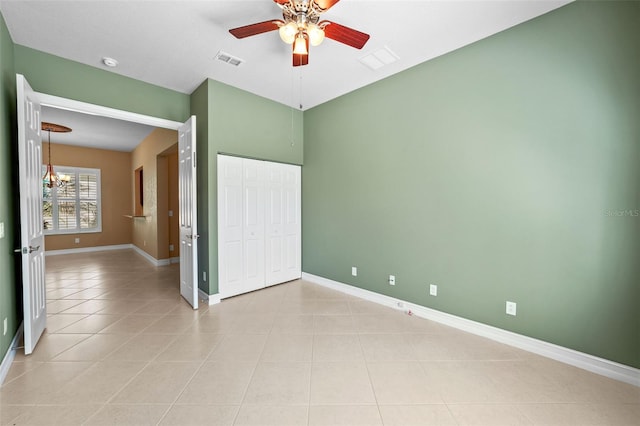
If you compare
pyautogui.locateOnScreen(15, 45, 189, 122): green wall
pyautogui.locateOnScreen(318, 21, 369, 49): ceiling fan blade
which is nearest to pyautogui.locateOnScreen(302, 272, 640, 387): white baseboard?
pyautogui.locateOnScreen(318, 21, 369, 49): ceiling fan blade

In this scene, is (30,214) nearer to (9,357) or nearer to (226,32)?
(9,357)

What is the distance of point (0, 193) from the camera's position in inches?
82.0

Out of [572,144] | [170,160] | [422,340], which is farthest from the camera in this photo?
[170,160]

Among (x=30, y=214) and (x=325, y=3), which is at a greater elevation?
(x=325, y=3)

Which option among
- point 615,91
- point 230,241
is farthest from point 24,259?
point 615,91

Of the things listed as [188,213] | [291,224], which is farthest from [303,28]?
[291,224]

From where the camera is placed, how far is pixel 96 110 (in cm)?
305

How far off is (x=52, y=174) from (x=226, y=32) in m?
6.61

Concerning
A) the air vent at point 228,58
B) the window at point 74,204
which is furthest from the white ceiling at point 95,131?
the air vent at point 228,58

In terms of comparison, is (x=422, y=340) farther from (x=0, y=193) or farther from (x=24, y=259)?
(x=0, y=193)

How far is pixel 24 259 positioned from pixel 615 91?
499 cm

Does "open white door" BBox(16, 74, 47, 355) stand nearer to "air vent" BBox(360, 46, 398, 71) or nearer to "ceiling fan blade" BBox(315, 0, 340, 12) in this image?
"ceiling fan blade" BBox(315, 0, 340, 12)

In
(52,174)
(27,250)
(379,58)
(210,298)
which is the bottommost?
(210,298)

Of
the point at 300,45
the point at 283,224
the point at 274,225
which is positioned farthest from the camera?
the point at 283,224
